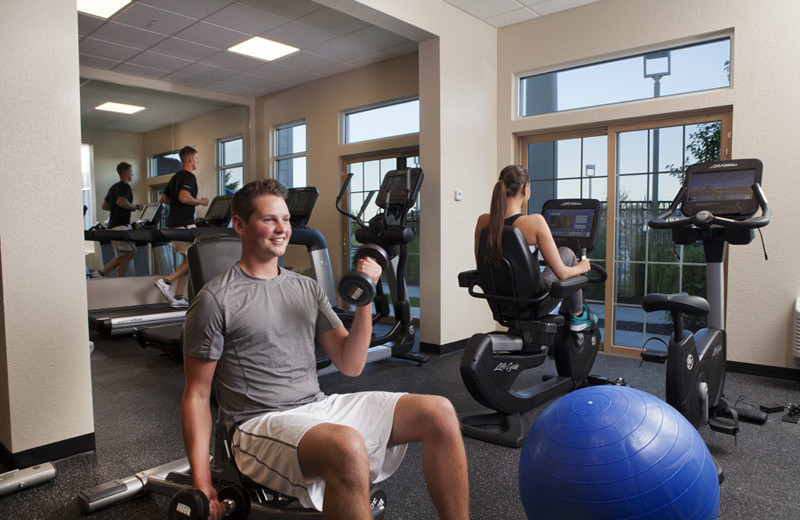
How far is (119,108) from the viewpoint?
614 cm

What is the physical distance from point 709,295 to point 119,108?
6.07m

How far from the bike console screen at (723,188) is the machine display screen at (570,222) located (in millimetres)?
507

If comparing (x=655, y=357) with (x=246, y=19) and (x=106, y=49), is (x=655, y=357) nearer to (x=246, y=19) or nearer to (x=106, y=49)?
(x=246, y=19)

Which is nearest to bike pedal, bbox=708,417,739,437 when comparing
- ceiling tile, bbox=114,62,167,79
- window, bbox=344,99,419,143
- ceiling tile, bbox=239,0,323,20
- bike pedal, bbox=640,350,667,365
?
bike pedal, bbox=640,350,667,365

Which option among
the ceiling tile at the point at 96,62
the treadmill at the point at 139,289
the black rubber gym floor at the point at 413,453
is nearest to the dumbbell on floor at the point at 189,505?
the black rubber gym floor at the point at 413,453

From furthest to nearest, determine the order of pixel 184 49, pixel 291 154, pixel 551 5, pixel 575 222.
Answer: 1. pixel 291 154
2. pixel 184 49
3. pixel 551 5
4. pixel 575 222

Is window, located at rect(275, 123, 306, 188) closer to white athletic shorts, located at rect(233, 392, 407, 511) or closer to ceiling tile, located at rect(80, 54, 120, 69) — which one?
ceiling tile, located at rect(80, 54, 120, 69)

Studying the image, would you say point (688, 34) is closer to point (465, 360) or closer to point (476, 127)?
point (476, 127)

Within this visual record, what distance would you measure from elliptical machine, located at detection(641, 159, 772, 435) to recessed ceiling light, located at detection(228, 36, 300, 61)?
3.94m

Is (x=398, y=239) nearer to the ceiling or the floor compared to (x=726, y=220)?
nearer to the floor

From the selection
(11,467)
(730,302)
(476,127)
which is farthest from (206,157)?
(730,302)

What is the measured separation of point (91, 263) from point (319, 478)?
18.3 feet

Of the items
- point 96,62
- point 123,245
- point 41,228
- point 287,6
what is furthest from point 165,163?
point 41,228

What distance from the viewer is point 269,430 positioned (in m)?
1.46
